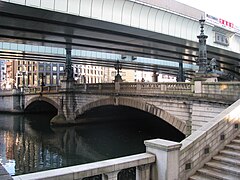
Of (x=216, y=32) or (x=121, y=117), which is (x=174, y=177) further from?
(x=121, y=117)

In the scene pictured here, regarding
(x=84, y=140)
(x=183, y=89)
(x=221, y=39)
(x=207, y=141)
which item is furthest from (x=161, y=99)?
(x=221, y=39)

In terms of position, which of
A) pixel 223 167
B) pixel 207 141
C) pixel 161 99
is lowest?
pixel 223 167

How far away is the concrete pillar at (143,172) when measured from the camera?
6.12m

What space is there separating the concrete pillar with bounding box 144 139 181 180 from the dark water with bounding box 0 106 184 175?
10876 mm

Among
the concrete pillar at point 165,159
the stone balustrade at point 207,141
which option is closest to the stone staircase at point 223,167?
the stone balustrade at point 207,141

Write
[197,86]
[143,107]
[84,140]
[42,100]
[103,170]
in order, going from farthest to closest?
[42,100] → [84,140] → [143,107] → [197,86] → [103,170]

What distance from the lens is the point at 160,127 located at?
28.6 meters

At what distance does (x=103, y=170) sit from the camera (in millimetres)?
5441

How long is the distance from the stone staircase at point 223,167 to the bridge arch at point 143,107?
843cm

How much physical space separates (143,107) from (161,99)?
2.32m

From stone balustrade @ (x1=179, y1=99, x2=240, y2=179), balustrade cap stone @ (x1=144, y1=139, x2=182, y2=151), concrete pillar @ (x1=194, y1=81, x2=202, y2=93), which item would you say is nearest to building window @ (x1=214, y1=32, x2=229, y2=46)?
concrete pillar @ (x1=194, y1=81, x2=202, y2=93)

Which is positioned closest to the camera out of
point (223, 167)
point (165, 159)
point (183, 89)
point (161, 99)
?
point (165, 159)

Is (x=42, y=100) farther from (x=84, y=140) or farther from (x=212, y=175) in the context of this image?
(x=212, y=175)

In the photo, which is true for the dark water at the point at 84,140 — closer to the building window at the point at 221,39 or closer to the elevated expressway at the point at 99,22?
the elevated expressway at the point at 99,22
